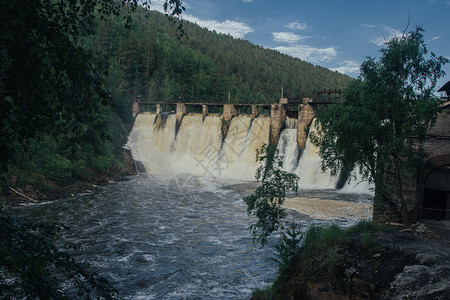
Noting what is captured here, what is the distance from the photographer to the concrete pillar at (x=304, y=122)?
33.1 m

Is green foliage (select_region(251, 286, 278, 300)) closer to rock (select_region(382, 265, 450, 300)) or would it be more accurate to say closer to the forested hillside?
rock (select_region(382, 265, 450, 300))

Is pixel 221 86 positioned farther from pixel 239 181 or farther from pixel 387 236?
pixel 387 236

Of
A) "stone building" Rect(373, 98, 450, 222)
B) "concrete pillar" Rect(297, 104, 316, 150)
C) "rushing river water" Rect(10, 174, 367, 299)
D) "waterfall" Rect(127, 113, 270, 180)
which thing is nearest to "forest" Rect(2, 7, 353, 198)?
"rushing river water" Rect(10, 174, 367, 299)

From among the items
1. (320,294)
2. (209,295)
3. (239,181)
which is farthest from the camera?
(239,181)

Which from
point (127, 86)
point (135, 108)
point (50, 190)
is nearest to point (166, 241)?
point (50, 190)

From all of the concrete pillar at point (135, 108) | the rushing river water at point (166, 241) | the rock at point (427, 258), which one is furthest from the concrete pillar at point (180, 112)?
the rock at point (427, 258)

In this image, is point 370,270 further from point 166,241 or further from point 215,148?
point 215,148

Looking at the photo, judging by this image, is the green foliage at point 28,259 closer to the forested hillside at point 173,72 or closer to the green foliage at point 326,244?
the green foliage at point 326,244

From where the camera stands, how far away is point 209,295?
10570 mm

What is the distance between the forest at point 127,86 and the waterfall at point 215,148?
12.0 ft

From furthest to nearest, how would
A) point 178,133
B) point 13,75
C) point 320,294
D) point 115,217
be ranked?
point 178,133, point 115,217, point 320,294, point 13,75

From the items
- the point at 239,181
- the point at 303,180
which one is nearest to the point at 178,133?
the point at 239,181

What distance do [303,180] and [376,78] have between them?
2039 cm

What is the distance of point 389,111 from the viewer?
38.1 ft
